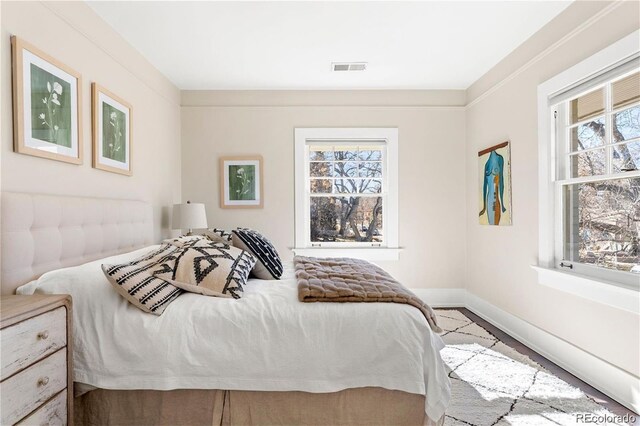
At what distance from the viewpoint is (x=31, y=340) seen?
4.51ft

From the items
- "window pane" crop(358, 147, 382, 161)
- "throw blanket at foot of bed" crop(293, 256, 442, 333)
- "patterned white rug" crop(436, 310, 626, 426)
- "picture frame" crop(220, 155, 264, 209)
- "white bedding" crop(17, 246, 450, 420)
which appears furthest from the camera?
"window pane" crop(358, 147, 382, 161)

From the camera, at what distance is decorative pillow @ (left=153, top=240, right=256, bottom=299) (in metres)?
1.87

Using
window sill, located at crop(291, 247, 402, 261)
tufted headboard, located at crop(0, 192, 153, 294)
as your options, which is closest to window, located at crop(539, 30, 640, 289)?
window sill, located at crop(291, 247, 402, 261)

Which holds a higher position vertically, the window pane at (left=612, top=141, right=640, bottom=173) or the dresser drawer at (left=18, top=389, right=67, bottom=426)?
the window pane at (left=612, top=141, right=640, bottom=173)

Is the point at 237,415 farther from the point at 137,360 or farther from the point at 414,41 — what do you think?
the point at 414,41

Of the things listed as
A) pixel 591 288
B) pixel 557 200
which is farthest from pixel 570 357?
pixel 557 200

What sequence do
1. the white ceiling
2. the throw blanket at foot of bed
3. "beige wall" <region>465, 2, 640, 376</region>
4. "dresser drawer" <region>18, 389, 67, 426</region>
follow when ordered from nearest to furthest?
"dresser drawer" <region>18, 389, 67, 426</region> → the throw blanket at foot of bed → "beige wall" <region>465, 2, 640, 376</region> → the white ceiling

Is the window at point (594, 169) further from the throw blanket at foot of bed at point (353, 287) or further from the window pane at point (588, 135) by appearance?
the throw blanket at foot of bed at point (353, 287)

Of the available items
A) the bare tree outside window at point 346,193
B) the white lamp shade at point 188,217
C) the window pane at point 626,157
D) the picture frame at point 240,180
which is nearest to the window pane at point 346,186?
the bare tree outside window at point 346,193

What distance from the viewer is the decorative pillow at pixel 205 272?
1.87 metres

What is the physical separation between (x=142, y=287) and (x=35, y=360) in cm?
47

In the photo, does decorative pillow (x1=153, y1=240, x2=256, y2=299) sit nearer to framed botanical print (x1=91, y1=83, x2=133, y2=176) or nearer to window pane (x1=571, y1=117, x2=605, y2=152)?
framed botanical print (x1=91, y1=83, x2=133, y2=176)

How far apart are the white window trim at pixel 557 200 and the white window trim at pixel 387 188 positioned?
1635mm

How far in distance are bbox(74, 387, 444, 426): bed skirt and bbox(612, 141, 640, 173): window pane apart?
193 cm
